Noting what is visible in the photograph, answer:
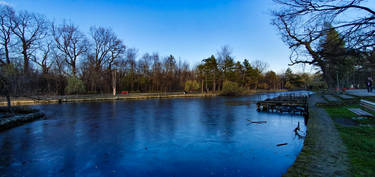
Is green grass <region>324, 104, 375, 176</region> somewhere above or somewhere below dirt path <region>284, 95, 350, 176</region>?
above

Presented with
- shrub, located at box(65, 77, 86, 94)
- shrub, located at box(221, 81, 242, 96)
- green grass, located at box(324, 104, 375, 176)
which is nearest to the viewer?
green grass, located at box(324, 104, 375, 176)

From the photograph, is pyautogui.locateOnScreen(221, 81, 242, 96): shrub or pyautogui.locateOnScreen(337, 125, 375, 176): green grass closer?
pyautogui.locateOnScreen(337, 125, 375, 176): green grass

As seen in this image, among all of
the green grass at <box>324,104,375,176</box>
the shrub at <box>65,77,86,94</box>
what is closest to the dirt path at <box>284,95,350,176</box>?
the green grass at <box>324,104,375,176</box>

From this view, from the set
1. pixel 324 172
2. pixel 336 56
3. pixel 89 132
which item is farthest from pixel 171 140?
pixel 336 56

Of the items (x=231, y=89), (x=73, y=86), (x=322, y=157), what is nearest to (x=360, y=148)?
(x=322, y=157)

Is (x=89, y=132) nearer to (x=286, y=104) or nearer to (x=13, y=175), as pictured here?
(x=13, y=175)

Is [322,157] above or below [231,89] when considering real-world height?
below

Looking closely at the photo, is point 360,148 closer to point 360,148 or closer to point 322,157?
point 360,148

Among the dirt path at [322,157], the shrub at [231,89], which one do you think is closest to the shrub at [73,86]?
the shrub at [231,89]

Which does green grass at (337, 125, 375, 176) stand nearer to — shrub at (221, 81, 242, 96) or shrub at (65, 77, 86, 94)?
shrub at (221, 81, 242, 96)

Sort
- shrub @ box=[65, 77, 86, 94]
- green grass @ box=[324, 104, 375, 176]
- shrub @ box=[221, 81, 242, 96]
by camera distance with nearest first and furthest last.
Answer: green grass @ box=[324, 104, 375, 176] < shrub @ box=[65, 77, 86, 94] < shrub @ box=[221, 81, 242, 96]

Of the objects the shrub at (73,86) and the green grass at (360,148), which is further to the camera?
the shrub at (73,86)

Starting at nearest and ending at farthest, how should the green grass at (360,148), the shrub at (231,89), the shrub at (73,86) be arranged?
the green grass at (360,148), the shrub at (73,86), the shrub at (231,89)

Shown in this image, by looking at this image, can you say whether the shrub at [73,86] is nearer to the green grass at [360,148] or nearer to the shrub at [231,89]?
the shrub at [231,89]
